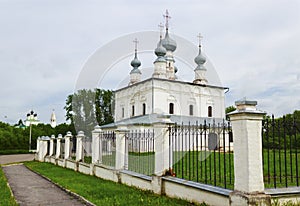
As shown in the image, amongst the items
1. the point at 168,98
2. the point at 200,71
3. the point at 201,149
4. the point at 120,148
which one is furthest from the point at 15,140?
the point at 201,149

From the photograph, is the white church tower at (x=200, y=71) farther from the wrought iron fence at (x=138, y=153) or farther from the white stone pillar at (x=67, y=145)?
the wrought iron fence at (x=138, y=153)

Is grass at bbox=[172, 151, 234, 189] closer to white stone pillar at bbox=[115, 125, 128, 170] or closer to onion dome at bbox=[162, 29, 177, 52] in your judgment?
white stone pillar at bbox=[115, 125, 128, 170]

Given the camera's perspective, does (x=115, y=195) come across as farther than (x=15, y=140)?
No

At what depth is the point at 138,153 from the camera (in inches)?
396

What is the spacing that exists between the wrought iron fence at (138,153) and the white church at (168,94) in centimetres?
2103

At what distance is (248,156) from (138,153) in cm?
571

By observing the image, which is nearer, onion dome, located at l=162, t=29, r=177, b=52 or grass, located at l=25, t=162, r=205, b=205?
grass, located at l=25, t=162, r=205, b=205

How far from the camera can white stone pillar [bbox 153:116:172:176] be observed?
7.45m

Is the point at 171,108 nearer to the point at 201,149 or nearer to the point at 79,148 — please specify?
the point at 79,148

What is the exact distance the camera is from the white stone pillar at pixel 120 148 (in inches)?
378

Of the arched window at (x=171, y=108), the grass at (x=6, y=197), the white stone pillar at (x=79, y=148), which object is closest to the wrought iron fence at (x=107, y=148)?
the white stone pillar at (x=79, y=148)

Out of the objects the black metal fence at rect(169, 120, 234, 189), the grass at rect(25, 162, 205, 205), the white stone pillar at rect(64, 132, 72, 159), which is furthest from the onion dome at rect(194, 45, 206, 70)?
the grass at rect(25, 162, 205, 205)

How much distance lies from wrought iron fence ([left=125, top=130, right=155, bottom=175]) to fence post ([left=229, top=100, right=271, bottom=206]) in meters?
4.51

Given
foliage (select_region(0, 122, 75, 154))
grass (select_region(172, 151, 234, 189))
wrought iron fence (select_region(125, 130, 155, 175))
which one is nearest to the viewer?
grass (select_region(172, 151, 234, 189))
